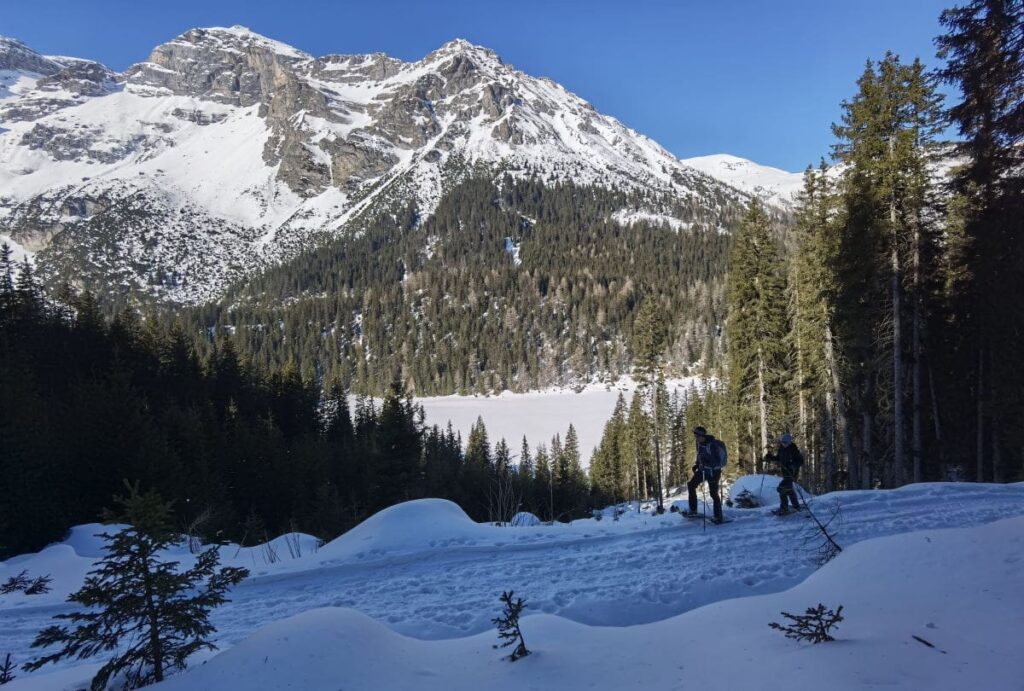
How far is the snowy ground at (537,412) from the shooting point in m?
89.2

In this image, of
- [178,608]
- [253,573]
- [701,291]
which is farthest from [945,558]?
[701,291]

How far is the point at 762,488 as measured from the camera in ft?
40.8

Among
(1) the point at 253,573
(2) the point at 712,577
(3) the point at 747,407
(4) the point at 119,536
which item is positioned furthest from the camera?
(3) the point at 747,407

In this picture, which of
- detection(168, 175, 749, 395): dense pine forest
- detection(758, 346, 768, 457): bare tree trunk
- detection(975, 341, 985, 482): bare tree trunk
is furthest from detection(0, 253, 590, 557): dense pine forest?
detection(168, 175, 749, 395): dense pine forest

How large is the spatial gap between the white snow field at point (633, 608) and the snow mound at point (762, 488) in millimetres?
2137

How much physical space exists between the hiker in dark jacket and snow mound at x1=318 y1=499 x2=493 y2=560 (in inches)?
217

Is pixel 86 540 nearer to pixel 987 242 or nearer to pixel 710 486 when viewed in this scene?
pixel 710 486

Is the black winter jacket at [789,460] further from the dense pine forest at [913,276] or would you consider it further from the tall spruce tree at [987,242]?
the tall spruce tree at [987,242]

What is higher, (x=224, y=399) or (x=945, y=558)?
(x=224, y=399)

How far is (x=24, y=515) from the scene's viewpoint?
12688 millimetres

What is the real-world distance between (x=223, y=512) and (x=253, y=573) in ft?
49.1

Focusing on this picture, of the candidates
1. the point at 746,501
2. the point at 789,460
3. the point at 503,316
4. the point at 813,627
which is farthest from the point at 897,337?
the point at 503,316

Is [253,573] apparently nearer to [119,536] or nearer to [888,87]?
[119,536]

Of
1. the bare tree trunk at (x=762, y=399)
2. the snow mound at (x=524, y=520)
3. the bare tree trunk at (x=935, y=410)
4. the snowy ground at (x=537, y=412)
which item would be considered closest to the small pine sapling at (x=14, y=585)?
the snow mound at (x=524, y=520)
